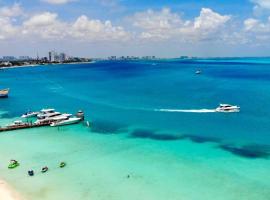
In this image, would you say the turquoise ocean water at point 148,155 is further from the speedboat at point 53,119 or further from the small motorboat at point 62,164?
the speedboat at point 53,119

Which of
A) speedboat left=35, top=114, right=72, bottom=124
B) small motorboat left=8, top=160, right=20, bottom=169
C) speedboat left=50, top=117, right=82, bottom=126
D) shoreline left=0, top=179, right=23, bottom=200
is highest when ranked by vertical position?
speedboat left=35, top=114, right=72, bottom=124

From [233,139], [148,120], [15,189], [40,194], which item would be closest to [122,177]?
[40,194]

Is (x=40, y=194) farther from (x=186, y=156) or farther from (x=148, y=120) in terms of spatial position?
(x=148, y=120)

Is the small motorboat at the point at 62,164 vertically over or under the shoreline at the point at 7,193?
over

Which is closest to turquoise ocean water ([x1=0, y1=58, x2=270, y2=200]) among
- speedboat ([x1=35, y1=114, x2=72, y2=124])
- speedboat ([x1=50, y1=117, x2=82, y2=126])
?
speedboat ([x1=50, y1=117, x2=82, y2=126])

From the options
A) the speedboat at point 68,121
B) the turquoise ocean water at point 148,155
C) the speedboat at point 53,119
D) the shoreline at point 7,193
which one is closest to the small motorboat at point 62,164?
the turquoise ocean water at point 148,155

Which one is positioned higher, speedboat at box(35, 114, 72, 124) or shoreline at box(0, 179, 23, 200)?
speedboat at box(35, 114, 72, 124)

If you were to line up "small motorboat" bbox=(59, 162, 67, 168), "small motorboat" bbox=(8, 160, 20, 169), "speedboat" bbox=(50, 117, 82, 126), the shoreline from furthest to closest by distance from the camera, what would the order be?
"speedboat" bbox=(50, 117, 82, 126) < "small motorboat" bbox=(8, 160, 20, 169) < "small motorboat" bbox=(59, 162, 67, 168) < the shoreline

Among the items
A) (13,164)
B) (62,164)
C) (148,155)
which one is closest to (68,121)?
(13,164)

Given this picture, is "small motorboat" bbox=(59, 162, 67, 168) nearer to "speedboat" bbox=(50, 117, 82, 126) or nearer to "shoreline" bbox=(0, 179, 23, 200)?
"shoreline" bbox=(0, 179, 23, 200)
